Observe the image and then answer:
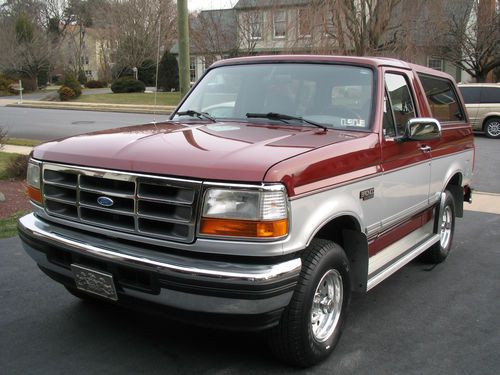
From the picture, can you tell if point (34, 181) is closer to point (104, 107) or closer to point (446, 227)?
point (446, 227)

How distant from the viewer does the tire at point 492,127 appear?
1803cm

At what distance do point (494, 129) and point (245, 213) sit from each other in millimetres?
17492

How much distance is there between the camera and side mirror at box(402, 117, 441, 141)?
4.12m

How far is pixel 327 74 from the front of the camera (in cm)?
432

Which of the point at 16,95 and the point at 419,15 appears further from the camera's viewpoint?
the point at 16,95

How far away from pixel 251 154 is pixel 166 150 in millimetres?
525

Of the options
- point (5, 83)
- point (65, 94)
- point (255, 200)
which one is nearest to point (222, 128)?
point (255, 200)

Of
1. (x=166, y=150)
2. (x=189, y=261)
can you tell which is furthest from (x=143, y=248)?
(x=166, y=150)

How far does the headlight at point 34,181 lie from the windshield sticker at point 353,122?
2.23m

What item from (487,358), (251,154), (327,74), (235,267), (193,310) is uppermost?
(327,74)

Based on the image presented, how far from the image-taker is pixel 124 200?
3176 millimetres

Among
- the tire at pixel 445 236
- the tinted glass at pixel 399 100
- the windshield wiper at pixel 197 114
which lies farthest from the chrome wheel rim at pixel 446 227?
the windshield wiper at pixel 197 114

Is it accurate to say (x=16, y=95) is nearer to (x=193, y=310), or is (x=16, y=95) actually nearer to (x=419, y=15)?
(x=419, y=15)

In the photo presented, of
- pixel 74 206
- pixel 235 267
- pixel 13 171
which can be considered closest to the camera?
pixel 235 267
